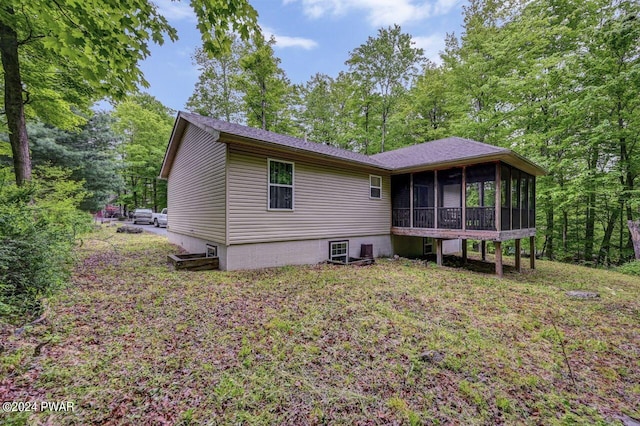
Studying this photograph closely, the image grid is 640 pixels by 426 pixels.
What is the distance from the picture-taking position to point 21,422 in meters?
2.00

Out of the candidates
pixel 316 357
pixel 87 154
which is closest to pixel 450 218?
pixel 316 357

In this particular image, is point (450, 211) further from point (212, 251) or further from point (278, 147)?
point (212, 251)

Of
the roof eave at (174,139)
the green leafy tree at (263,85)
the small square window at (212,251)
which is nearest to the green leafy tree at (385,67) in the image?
the green leafy tree at (263,85)

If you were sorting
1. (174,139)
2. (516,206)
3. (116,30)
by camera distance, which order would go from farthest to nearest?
(174,139)
(516,206)
(116,30)

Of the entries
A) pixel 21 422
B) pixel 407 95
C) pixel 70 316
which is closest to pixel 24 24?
pixel 70 316

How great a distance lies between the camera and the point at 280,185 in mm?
8070

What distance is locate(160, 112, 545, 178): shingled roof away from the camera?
7.34m

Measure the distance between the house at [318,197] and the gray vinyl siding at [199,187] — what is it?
1.3 inches

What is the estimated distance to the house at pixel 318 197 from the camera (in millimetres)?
7336

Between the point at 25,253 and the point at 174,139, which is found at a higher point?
the point at 174,139

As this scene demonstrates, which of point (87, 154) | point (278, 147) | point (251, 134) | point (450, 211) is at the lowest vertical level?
point (450, 211)

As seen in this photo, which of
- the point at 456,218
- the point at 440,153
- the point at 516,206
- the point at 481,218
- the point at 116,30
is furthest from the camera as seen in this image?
the point at 440,153

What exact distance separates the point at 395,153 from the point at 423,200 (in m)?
2.84

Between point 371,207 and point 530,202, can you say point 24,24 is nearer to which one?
point 371,207
